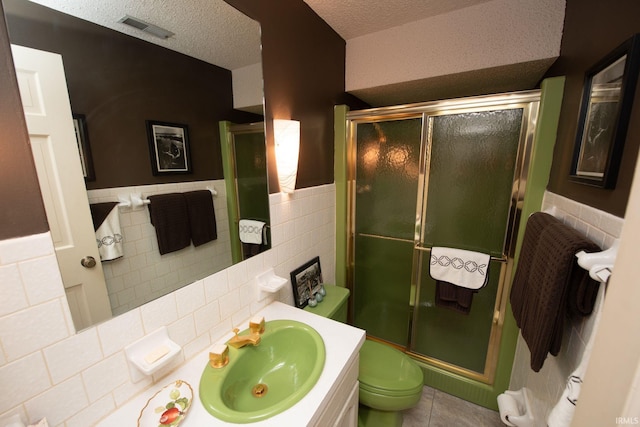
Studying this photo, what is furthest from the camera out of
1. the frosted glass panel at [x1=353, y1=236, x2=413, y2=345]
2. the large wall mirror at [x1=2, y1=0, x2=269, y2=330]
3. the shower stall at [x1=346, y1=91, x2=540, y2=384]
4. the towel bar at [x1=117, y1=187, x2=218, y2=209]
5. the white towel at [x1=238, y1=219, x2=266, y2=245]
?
the frosted glass panel at [x1=353, y1=236, x2=413, y2=345]

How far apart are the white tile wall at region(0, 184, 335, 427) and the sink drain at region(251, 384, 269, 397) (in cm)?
25

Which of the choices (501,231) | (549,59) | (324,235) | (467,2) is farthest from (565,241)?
(467,2)

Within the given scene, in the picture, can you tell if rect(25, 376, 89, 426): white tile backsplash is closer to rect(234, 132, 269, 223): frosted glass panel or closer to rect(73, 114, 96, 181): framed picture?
rect(73, 114, 96, 181): framed picture

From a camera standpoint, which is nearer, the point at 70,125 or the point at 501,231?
the point at 70,125

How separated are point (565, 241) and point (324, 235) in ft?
4.07

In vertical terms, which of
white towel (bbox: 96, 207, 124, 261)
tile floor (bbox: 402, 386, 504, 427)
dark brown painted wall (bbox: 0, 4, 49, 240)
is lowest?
tile floor (bbox: 402, 386, 504, 427)

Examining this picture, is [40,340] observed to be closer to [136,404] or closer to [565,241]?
[136,404]

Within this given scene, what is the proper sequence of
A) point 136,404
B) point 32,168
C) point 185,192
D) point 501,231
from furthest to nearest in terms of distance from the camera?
point 501,231 < point 185,192 < point 136,404 < point 32,168

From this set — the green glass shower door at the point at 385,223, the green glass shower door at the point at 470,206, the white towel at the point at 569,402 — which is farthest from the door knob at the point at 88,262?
the green glass shower door at the point at 470,206

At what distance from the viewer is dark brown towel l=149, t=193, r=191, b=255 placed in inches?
32.9

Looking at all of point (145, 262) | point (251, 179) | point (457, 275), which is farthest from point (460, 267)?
point (145, 262)

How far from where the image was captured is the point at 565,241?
76 centimetres

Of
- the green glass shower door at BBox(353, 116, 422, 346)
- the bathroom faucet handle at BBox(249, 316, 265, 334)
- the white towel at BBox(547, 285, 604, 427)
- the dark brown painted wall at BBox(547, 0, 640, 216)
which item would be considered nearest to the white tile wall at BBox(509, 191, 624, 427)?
the dark brown painted wall at BBox(547, 0, 640, 216)

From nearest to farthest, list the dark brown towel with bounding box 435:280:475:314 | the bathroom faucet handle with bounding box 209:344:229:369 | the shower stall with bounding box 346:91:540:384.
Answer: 1. the bathroom faucet handle with bounding box 209:344:229:369
2. the shower stall with bounding box 346:91:540:384
3. the dark brown towel with bounding box 435:280:475:314
